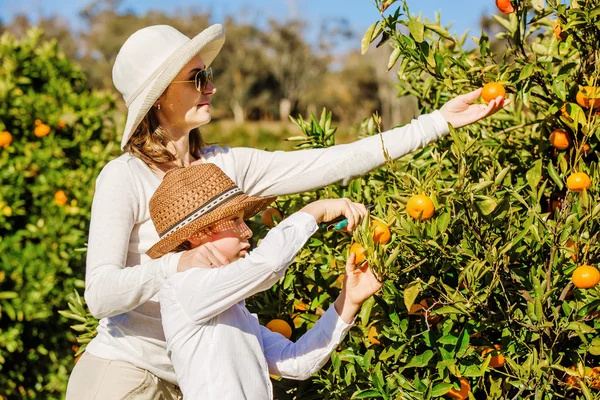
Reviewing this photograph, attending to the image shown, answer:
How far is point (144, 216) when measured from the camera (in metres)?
1.95

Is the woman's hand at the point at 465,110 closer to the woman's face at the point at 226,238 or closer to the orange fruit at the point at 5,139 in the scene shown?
the woman's face at the point at 226,238

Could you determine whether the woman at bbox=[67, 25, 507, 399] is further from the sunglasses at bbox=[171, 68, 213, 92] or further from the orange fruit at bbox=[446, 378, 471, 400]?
the orange fruit at bbox=[446, 378, 471, 400]

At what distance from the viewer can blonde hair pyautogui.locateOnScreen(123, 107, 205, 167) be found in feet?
6.75

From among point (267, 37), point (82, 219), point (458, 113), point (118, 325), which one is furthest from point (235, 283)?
point (267, 37)

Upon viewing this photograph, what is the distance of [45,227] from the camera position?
3.77m

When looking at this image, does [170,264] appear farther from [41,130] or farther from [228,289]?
[41,130]

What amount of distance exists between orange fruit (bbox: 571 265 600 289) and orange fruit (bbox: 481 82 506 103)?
53 centimetres

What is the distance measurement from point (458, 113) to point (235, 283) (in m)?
0.88

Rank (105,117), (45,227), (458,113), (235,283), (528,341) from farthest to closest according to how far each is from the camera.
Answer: (105,117)
(45,227)
(458,113)
(528,341)
(235,283)

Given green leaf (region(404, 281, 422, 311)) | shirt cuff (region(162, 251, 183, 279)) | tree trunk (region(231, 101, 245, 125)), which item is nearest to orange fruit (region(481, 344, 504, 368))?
green leaf (region(404, 281, 422, 311))

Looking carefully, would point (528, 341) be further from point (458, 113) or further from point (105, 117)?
point (105, 117)

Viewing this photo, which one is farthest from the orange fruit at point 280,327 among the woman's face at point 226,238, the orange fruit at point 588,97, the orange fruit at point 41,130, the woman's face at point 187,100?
the orange fruit at point 41,130

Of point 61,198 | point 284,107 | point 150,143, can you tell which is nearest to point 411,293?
point 150,143

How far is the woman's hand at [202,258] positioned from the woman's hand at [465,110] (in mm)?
789
